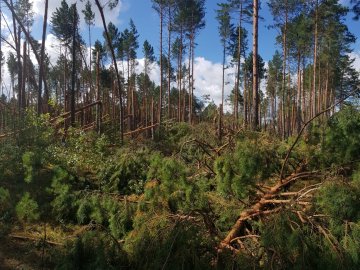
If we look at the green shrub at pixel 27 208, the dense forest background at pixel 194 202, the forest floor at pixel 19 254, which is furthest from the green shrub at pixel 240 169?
the green shrub at pixel 27 208

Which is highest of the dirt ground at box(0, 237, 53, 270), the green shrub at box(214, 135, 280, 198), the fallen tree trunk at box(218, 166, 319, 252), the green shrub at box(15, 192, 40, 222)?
the green shrub at box(214, 135, 280, 198)

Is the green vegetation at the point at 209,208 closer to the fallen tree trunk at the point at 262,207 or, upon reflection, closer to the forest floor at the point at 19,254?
the fallen tree trunk at the point at 262,207

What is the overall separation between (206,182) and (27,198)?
3421mm

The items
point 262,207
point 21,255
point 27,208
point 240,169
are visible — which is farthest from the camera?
point 27,208

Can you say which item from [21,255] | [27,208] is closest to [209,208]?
[21,255]

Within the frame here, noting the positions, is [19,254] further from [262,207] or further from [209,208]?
[262,207]

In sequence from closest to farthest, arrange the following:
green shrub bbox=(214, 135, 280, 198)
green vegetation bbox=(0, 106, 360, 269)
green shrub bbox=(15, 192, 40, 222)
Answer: green vegetation bbox=(0, 106, 360, 269) < green shrub bbox=(214, 135, 280, 198) < green shrub bbox=(15, 192, 40, 222)

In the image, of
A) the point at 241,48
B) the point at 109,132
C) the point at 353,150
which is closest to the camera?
the point at 353,150

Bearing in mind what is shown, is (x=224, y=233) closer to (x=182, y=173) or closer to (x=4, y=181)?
(x=182, y=173)

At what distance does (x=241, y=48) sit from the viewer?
29078 mm

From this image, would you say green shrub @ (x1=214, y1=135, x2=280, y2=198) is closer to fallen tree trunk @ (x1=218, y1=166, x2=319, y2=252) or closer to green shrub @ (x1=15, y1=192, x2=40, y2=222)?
fallen tree trunk @ (x1=218, y1=166, x2=319, y2=252)

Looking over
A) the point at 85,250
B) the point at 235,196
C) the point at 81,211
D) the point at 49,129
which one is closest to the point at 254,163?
the point at 235,196

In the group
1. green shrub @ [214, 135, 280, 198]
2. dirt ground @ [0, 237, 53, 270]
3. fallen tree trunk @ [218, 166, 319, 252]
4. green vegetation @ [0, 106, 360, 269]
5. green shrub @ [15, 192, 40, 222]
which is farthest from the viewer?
green shrub @ [15, 192, 40, 222]

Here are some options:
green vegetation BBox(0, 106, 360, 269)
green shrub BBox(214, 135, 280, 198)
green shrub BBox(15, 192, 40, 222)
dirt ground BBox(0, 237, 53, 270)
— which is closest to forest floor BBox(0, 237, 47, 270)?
dirt ground BBox(0, 237, 53, 270)
